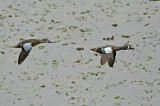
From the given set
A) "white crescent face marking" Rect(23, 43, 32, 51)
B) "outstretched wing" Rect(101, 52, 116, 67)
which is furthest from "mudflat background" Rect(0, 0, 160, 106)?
"white crescent face marking" Rect(23, 43, 32, 51)

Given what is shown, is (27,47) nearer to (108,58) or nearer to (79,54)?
(108,58)

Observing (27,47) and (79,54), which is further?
(79,54)

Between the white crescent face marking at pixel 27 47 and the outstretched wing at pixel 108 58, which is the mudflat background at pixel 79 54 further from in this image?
the white crescent face marking at pixel 27 47

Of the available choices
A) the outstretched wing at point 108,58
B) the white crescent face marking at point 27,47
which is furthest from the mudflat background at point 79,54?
the white crescent face marking at point 27,47

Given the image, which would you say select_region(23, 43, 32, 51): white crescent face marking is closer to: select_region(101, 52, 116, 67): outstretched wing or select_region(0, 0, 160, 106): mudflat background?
select_region(101, 52, 116, 67): outstretched wing

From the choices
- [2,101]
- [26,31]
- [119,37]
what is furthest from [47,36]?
[2,101]

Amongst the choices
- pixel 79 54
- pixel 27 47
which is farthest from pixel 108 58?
pixel 79 54

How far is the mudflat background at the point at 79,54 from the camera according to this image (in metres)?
17.9

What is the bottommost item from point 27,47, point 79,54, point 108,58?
point 79,54

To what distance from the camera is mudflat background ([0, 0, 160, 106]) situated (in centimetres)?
1792

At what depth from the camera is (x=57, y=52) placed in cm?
2242

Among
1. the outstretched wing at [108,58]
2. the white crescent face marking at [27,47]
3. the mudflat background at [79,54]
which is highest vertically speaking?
the white crescent face marking at [27,47]

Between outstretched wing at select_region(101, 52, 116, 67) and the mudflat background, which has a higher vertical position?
outstretched wing at select_region(101, 52, 116, 67)

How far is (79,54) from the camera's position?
2200cm
